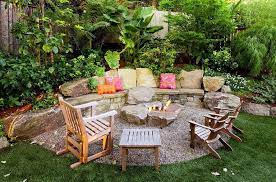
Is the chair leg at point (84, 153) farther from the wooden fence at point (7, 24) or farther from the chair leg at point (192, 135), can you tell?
the wooden fence at point (7, 24)

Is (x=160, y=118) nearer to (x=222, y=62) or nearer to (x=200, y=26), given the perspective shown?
(x=222, y=62)

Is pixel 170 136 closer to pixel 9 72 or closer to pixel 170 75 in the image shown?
pixel 170 75

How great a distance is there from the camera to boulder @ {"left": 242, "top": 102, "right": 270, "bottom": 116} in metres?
6.59

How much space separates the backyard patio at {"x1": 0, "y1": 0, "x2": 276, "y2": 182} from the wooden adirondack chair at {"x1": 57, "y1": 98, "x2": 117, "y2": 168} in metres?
0.02

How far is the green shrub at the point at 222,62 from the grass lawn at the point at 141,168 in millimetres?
3324

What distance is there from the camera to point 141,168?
402 cm

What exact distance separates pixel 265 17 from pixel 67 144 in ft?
22.2

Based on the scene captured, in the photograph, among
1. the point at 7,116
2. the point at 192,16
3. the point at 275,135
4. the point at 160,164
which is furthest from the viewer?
the point at 192,16

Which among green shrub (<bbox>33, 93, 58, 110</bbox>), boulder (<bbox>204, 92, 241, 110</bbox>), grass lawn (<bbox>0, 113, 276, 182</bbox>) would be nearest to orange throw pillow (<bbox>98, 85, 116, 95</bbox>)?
green shrub (<bbox>33, 93, 58, 110</bbox>)

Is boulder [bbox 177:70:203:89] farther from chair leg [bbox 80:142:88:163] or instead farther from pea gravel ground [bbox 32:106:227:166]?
chair leg [bbox 80:142:88:163]

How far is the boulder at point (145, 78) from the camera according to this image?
23.2ft

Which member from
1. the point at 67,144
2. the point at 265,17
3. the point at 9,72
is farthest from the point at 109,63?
the point at 265,17

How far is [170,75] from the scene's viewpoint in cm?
710

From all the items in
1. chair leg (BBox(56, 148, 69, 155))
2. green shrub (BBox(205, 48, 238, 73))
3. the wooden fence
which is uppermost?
the wooden fence
